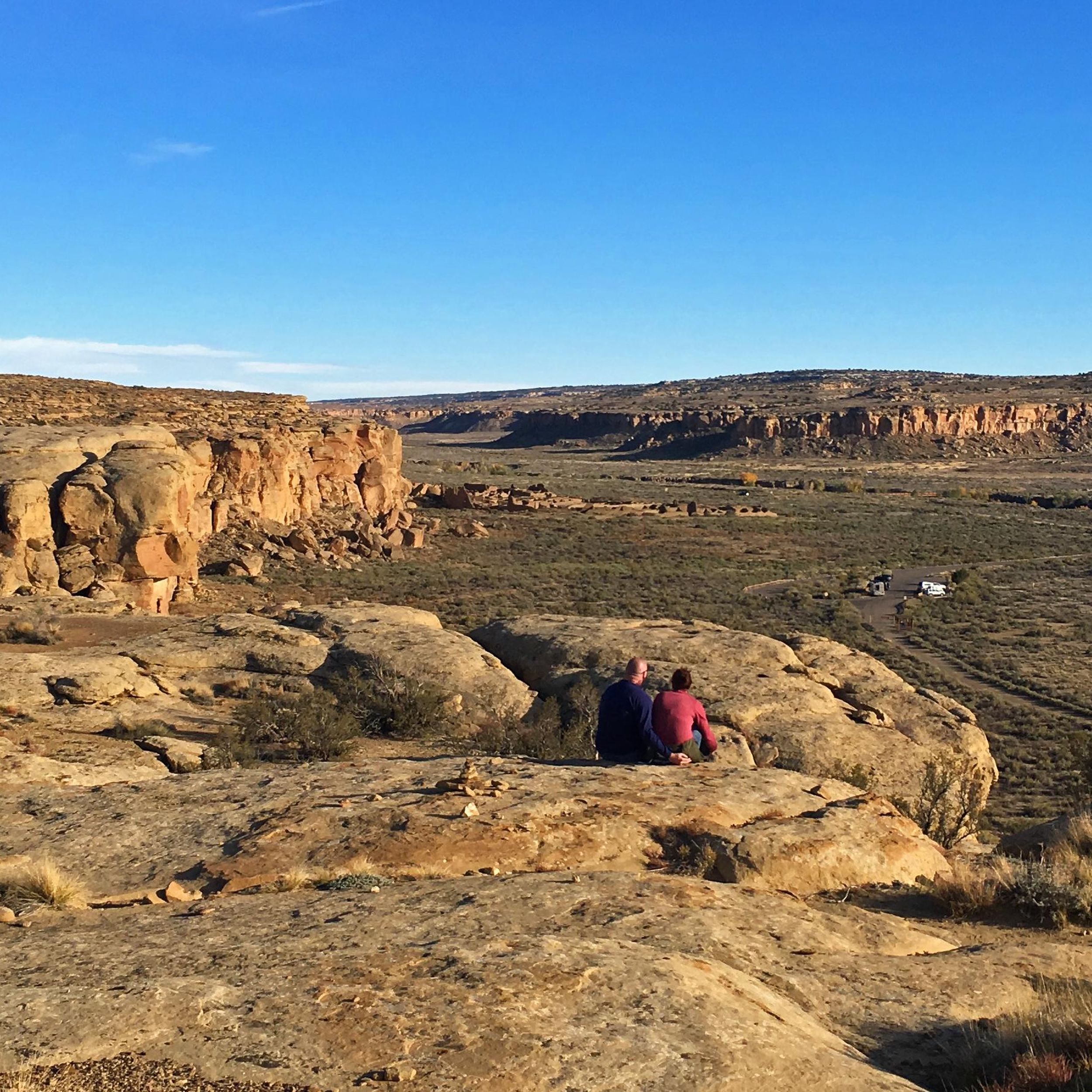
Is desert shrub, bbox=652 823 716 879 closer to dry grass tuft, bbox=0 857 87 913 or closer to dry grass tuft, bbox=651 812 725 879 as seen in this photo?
dry grass tuft, bbox=651 812 725 879

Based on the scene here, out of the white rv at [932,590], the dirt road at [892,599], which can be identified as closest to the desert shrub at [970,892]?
the dirt road at [892,599]

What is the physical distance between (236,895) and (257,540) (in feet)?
99.2

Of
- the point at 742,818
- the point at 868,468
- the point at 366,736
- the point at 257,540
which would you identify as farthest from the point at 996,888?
the point at 868,468

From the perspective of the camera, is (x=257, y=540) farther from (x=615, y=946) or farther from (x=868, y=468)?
(x=868, y=468)

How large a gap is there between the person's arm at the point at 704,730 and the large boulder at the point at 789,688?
2946 mm

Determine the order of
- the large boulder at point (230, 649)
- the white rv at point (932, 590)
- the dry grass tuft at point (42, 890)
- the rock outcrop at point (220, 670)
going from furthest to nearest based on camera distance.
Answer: the white rv at point (932, 590) → the large boulder at point (230, 649) → the rock outcrop at point (220, 670) → the dry grass tuft at point (42, 890)

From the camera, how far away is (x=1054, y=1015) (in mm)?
4871

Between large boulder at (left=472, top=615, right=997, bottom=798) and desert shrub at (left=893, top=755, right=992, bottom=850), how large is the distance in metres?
0.79

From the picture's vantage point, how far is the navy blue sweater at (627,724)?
383 inches

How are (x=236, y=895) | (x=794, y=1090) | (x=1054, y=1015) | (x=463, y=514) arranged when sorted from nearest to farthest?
(x=794, y=1090)
(x=1054, y=1015)
(x=236, y=895)
(x=463, y=514)

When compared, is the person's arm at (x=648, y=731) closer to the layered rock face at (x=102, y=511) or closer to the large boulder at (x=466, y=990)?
the large boulder at (x=466, y=990)

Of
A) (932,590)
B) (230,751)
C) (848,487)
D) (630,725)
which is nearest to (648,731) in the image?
(630,725)

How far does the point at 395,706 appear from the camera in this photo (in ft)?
45.3

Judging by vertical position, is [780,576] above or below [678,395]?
below
